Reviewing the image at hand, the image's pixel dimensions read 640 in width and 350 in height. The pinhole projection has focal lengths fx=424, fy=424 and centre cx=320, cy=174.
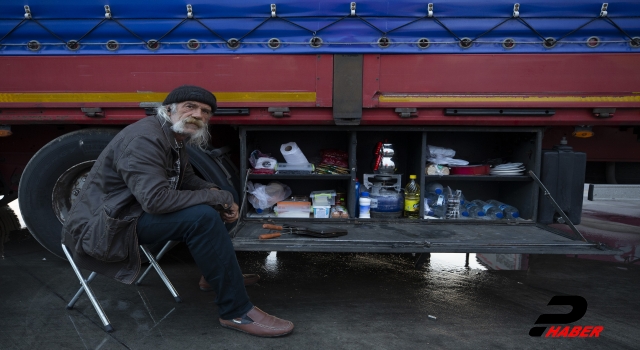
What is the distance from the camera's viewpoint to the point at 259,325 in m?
2.41

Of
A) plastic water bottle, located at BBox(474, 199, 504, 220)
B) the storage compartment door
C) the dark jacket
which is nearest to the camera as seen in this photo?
the dark jacket

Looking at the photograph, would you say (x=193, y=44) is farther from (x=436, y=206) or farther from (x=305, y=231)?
(x=436, y=206)

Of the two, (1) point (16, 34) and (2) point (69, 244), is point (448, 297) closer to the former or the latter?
(2) point (69, 244)

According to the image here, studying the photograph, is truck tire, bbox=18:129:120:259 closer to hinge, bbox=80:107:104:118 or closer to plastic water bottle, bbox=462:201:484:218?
hinge, bbox=80:107:104:118

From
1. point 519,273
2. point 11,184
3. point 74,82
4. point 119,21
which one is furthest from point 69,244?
point 519,273

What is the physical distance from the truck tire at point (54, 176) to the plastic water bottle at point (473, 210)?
3.05 metres

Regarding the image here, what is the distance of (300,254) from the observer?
405 centimetres

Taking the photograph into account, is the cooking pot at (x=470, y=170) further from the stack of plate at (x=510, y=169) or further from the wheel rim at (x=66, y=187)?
the wheel rim at (x=66, y=187)

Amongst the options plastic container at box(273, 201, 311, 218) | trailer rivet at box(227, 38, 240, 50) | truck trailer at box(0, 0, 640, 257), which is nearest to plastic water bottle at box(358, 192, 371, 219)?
truck trailer at box(0, 0, 640, 257)

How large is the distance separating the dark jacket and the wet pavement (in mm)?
505

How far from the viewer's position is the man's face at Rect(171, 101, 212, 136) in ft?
8.08

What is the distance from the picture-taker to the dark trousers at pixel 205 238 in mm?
2293

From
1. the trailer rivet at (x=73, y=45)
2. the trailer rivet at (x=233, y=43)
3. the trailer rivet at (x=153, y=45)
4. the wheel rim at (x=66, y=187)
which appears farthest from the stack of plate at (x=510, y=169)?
the trailer rivet at (x=73, y=45)

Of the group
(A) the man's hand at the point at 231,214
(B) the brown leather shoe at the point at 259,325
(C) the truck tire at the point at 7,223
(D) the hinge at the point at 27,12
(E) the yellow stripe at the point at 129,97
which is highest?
(D) the hinge at the point at 27,12
